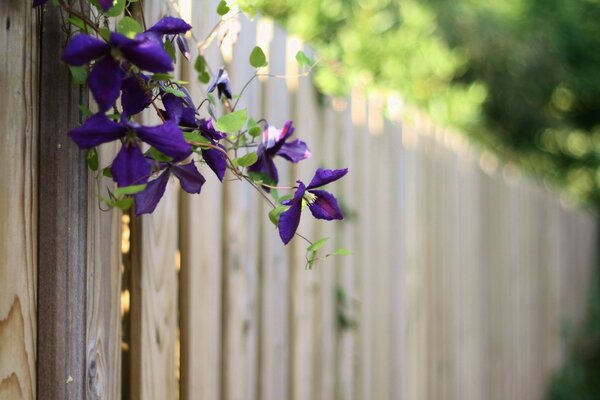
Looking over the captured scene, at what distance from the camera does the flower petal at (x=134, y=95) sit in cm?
110

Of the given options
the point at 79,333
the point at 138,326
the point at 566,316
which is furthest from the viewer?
the point at 566,316

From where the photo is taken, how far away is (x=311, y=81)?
2.48m

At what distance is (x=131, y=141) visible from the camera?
3.39ft

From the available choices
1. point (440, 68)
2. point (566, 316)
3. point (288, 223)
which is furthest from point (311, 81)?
point (566, 316)

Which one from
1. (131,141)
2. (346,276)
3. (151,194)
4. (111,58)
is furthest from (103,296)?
(346,276)

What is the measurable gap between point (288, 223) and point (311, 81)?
1393mm

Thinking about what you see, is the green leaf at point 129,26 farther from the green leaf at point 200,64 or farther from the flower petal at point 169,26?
the green leaf at point 200,64

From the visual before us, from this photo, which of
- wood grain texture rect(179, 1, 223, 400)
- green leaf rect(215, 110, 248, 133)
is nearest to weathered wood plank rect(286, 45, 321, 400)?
wood grain texture rect(179, 1, 223, 400)

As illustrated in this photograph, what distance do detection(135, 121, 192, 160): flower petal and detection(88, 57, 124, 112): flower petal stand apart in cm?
6

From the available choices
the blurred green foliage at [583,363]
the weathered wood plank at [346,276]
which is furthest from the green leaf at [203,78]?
the blurred green foliage at [583,363]

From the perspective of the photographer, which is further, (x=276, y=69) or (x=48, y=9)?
(x=276, y=69)

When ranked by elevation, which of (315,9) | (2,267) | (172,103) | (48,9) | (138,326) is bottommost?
(138,326)

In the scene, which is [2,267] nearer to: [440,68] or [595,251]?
[440,68]

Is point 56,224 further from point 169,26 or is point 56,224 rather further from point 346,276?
point 346,276
